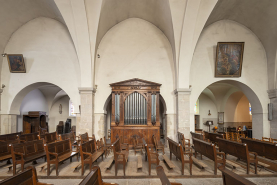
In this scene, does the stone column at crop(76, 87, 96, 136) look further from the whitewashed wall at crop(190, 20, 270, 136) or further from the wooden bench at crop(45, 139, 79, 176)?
the whitewashed wall at crop(190, 20, 270, 136)

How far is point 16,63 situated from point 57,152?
6.96 m

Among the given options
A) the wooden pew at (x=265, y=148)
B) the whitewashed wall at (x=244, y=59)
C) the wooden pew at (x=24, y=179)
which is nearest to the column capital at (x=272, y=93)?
the whitewashed wall at (x=244, y=59)

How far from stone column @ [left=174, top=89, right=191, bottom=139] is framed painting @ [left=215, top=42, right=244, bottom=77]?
7.41 ft

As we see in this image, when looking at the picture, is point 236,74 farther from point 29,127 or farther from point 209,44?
point 29,127

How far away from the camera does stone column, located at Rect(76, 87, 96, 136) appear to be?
8930mm

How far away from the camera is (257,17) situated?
358 inches

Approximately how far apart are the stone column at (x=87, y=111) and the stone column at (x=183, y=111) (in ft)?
14.5

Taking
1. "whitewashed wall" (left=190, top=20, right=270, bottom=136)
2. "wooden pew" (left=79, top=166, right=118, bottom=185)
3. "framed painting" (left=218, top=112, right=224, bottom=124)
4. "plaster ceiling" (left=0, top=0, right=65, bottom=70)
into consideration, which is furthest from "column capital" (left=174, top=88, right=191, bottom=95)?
"framed painting" (left=218, top=112, right=224, bottom=124)

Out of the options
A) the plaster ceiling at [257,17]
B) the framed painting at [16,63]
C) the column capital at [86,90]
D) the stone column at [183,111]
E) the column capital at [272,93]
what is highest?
the plaster ceiling at [257,17]

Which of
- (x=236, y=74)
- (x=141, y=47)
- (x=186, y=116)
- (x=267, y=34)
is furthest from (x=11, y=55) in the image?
(x=267, y=34)

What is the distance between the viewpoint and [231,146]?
225 inches

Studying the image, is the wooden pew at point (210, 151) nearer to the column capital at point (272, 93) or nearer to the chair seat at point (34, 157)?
the chair seat at point (34, 157)

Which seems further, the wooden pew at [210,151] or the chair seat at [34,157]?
the chair seat at [34,157]

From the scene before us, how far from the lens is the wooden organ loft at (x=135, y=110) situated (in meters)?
8.85
